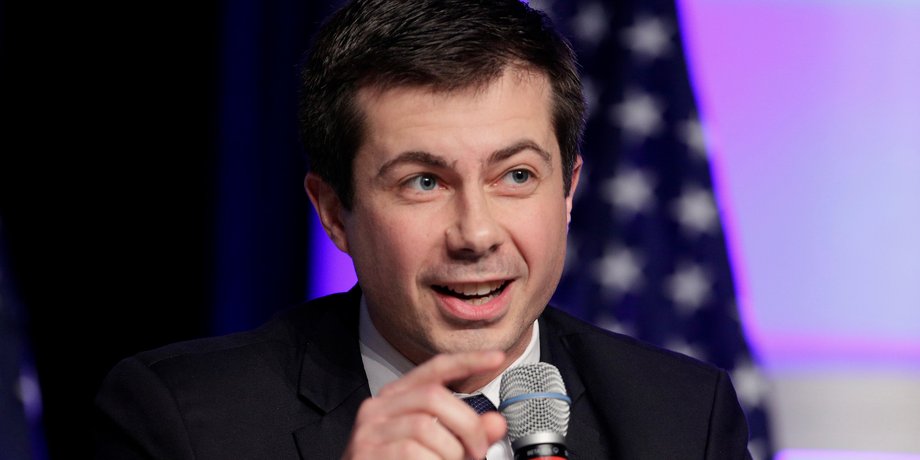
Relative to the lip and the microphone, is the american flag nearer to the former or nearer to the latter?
the lip

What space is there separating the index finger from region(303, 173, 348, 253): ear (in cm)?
69

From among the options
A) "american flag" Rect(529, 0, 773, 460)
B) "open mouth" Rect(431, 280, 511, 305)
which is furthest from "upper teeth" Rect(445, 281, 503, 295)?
"american flag" Rect(529, 0, 773, 460)

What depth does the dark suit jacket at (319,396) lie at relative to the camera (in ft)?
6.80

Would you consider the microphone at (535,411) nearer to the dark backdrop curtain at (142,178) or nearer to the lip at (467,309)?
the lip at (467,309)

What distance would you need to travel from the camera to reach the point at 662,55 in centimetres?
344

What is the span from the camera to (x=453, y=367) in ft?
4.98

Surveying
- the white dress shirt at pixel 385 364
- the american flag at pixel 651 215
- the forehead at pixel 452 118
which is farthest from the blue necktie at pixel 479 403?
the american flag at pixel 651 215

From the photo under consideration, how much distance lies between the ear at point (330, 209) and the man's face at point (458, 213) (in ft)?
0.47

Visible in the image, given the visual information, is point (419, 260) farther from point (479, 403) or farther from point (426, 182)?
point (479, 403)

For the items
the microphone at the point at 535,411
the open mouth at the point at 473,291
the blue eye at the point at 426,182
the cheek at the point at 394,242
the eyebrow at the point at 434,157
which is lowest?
the microphone at the point at 535,411

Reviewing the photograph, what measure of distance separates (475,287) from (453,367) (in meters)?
0.47

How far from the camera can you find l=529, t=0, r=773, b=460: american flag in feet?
11.1

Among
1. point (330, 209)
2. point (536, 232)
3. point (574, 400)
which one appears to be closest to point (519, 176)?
point (536, 232)

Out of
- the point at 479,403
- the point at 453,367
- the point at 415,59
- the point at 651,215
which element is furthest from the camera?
the point at 651,215
